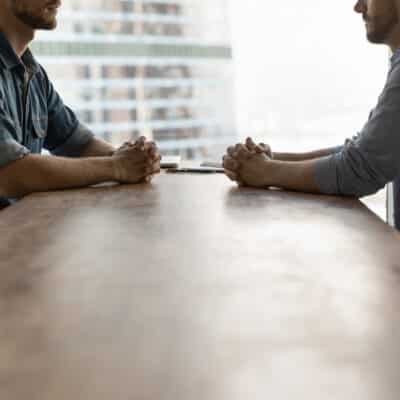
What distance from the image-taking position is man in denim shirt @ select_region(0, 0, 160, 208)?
4.55 feet

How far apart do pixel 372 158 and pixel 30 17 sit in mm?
1200

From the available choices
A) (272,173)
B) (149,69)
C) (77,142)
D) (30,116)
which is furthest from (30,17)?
(149,69)

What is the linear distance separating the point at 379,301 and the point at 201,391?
0.24 meters

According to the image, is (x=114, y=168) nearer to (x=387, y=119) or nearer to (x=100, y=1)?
(x=387, y=119)

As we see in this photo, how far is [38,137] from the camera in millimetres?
1808

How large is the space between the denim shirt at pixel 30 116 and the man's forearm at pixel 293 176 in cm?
63

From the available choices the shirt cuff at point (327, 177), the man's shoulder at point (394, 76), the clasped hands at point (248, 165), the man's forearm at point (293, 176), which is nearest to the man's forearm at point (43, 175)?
the clasped hands at point (248, 165)

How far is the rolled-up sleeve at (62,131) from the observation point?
1.92 meters

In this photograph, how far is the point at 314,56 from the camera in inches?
125

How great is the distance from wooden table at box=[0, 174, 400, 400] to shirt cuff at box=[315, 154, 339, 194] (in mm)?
199

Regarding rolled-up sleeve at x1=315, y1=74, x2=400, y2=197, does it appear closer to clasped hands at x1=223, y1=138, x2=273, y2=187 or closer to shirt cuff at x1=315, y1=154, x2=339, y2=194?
shirt cuff at x1=315, y1=154, x2=339, y2=194

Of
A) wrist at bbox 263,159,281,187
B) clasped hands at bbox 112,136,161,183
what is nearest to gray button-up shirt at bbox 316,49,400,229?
wrist at bbox 263,159,281,187

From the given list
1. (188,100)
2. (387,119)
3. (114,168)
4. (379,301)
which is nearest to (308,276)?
(379,301)

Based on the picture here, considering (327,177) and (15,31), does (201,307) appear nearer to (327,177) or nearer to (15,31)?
(327,177)
